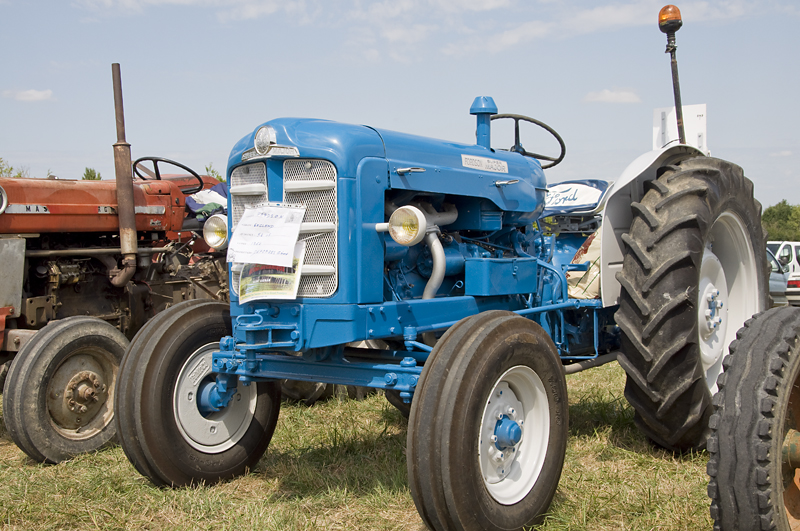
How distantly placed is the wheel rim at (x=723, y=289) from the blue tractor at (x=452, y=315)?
0.01 metres

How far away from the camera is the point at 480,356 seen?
289 cm

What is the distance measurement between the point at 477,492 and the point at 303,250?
127cm

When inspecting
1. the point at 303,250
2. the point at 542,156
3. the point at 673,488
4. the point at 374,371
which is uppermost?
the point at 542,156

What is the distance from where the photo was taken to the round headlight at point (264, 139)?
3268mm

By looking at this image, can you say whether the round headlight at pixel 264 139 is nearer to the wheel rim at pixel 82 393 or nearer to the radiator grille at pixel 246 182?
the radiator grille at pixel 246 182

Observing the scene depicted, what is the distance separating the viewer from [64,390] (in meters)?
4.45

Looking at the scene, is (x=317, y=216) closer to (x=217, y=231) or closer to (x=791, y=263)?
(x=217, y=231)

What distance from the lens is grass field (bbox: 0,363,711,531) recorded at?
10.5 ft

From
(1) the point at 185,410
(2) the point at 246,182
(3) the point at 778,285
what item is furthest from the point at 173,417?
(3) the point at 778,285

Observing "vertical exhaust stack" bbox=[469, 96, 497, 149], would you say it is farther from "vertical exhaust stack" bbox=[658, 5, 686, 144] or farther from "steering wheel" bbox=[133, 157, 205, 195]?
"steering wheel" bbox=[133, 157, 205, 195]

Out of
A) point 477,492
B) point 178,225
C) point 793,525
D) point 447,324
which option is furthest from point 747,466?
point 178,225

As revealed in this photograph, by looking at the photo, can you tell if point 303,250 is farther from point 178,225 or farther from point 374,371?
point 178,225

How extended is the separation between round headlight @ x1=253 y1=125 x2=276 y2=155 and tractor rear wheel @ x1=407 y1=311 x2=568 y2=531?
3.88 ft

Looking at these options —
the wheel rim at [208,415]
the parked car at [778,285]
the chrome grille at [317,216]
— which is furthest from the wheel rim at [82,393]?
the parked car at [778,285]
